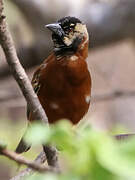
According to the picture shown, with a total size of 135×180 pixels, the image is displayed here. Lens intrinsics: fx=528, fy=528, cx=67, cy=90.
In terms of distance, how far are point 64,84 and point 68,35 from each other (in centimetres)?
24

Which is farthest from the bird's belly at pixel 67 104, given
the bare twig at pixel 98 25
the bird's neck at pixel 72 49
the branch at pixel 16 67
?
the bare twig at pixel 98 25

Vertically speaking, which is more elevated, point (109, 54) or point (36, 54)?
point (36, 54)

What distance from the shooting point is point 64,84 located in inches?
102

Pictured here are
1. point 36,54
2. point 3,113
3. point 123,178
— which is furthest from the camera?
point 3,113

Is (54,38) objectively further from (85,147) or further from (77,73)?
(85,147)

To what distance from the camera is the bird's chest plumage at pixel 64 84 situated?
2.59 m

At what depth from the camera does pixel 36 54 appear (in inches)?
184

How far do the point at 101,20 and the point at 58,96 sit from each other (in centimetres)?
217

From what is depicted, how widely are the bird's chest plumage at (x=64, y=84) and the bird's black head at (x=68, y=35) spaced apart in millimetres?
64

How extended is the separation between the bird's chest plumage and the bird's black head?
64mm

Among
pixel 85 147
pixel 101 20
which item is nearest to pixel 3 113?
pixel 101 20

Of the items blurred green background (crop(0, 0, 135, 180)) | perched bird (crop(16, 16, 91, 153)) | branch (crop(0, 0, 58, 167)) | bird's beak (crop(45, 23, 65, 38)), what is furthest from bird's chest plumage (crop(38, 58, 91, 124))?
blurred green background (crop(0, 0, 135, 180))

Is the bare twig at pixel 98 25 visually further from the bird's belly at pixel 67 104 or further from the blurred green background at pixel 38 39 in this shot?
the bird's belly at pixel 67 104

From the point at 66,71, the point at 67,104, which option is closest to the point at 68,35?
the point at 66,71
